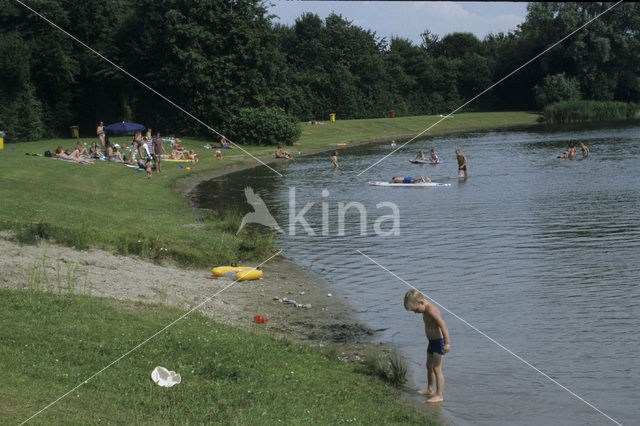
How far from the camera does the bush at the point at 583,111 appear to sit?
277 feet

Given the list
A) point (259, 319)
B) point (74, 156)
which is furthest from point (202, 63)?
point (259, 319)

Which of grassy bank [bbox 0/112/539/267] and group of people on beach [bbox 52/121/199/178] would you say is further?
group of people on beach [bbox 52/121/199/178]

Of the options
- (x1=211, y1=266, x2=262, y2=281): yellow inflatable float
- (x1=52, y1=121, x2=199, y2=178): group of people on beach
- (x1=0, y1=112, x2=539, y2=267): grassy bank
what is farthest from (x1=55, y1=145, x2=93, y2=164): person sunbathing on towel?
(x1=211, y1=266, x2=262, y2=281): yellow inflatable float

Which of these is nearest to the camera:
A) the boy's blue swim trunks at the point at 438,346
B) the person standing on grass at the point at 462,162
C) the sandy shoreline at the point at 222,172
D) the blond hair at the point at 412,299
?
the blond hair at the point at 412,299

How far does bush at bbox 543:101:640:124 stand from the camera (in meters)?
84.6

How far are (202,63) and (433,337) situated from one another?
49.8 metres

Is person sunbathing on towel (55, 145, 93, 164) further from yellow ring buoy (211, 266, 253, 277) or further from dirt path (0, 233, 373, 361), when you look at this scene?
yellow ring buoy (211, 266, 253, 277)

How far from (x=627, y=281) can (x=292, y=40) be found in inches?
2961

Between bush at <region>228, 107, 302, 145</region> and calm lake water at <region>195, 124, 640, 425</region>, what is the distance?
1791 centimetres

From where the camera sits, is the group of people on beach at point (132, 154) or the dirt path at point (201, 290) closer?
the dirt path at point (201, 290)

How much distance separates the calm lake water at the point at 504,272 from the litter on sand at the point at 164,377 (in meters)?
3.94

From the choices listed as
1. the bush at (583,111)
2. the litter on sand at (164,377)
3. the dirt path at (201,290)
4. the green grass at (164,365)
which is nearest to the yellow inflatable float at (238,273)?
the dirt path at (201,290)

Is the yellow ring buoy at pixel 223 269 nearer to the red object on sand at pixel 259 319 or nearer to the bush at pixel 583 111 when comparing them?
the red object on sand at pixel 259 319

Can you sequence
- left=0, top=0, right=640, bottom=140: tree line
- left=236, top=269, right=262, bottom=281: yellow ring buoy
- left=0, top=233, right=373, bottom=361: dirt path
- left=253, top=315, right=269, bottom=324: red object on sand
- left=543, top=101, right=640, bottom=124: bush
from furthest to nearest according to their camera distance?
left=543, top=101, right=640, bottom=124: bush < left=0, top=0, right=640, bottom=140: tree line < left=236, top=269, right=262, bottom=281: yellow ring buoy < left=253, top=315, right=269, bottom=324: red object on sand < left=0, top=233, right=373, bottom=361: dirt path
